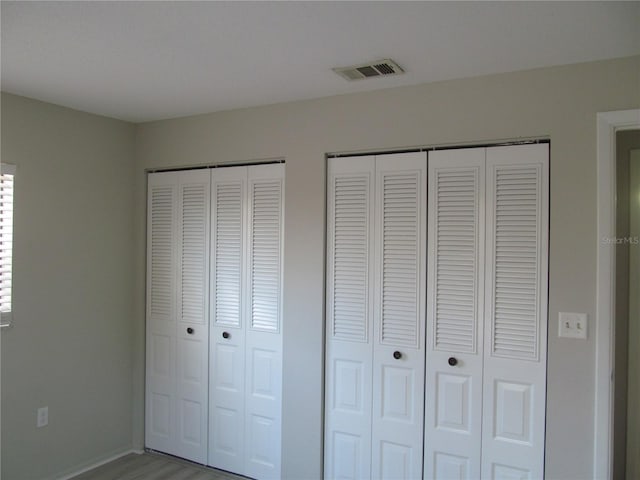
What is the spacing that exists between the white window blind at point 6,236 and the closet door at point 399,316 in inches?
84.7

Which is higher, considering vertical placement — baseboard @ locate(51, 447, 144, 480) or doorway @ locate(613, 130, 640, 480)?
doorway @ locate(613, 130, 640, 480)

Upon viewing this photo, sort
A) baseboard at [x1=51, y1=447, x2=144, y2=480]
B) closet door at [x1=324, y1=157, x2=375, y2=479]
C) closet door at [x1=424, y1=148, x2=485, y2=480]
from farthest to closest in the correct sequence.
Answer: baseboard at [x1=51, y1=447, x2=144, y2=480]
closet door at [x1=324, y1=157, x2=375, y2=479]
closet door at [x1=424, y1=148, x2=485, y2=480]

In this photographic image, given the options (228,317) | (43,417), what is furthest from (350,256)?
(43,417)

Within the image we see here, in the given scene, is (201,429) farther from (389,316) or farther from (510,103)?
(510,103)

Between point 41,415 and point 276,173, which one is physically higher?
point 276,173

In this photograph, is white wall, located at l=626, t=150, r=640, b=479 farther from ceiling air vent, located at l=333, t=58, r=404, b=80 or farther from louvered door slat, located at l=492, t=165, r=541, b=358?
ceiling air vent, located at l=333, t=58, r=404, b=80

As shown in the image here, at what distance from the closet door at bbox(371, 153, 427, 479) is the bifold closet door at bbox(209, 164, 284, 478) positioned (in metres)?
0.66

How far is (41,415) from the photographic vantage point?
2975 mm

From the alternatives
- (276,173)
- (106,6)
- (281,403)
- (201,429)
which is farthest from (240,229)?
(106,6)

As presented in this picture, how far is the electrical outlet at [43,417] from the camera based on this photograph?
2963 mm

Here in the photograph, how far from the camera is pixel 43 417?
2984mm

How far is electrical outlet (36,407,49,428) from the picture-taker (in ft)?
9.72

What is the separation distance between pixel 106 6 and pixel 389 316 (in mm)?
1971

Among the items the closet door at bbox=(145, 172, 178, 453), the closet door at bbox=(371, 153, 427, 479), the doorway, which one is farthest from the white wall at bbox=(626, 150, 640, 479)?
the closet door at bbox=(145, 172, 178, 453)
